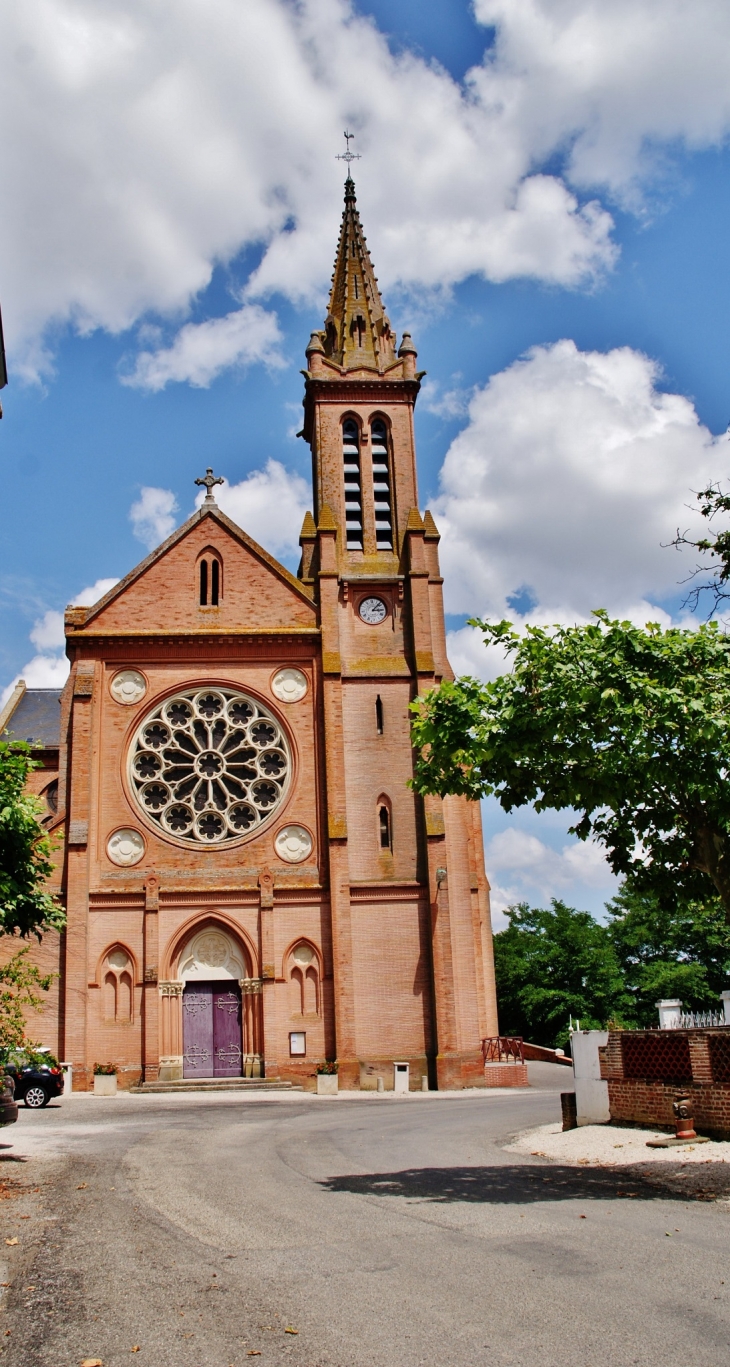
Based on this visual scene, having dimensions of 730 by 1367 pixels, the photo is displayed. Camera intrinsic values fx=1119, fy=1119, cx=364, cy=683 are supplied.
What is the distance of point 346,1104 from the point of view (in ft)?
82.6

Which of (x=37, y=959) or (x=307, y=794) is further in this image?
(x=307, y=794)

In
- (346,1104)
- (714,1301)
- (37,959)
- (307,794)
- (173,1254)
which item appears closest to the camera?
(714,1301)

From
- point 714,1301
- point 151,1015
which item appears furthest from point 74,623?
point 714,1301

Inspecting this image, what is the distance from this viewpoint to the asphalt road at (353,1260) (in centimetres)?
644

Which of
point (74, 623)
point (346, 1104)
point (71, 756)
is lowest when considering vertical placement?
point (346, 1104)

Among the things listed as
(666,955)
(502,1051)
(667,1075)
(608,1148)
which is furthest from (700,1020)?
(666,955)

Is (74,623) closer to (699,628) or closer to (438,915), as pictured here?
(438,915)

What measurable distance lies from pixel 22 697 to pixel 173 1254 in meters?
39.4

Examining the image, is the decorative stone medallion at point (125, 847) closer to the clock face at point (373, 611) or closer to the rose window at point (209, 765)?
the rose window at point (209, 765)

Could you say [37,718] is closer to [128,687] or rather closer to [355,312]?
[128,687]

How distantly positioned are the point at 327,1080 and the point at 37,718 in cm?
2143

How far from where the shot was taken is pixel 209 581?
1353 inches

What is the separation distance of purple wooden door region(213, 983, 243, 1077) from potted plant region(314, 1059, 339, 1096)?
3.21 metres

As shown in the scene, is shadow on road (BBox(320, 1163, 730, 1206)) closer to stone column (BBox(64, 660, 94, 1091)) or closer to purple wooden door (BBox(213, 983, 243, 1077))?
stone column (BBox(64, 660, 94, 1091))
